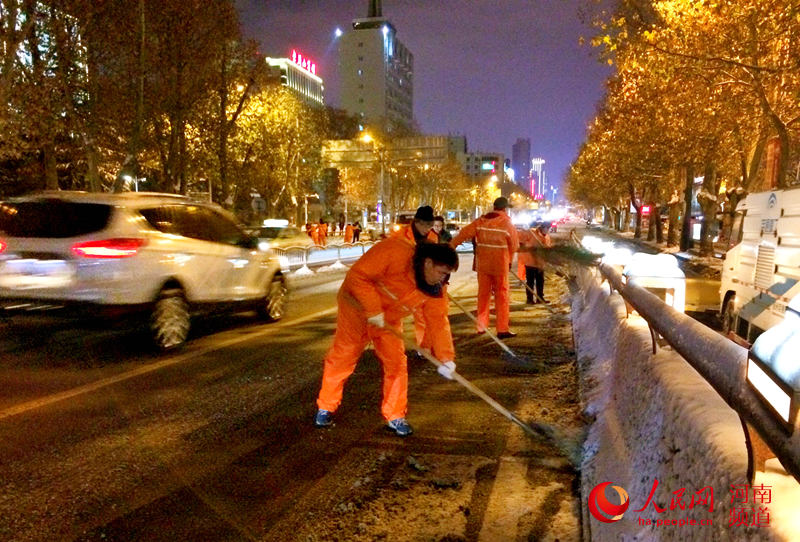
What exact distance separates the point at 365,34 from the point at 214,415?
447 ft

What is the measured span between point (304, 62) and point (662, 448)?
78217 mm

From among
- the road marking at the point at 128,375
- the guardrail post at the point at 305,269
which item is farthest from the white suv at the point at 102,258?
the guardrail post at the point at 305,269

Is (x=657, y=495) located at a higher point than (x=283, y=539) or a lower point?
higher

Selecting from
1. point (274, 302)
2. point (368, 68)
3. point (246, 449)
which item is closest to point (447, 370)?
point (246, 449)

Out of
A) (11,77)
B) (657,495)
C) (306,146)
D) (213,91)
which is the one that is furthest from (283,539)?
(306,146)

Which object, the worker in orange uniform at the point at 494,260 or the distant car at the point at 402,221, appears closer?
the distant car at the point at 402,221

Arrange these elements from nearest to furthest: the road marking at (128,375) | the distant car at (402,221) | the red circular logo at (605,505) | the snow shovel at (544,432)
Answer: the red circular logo at (605,505), the snow shovel at (544,432), the road marking at (128,375), the distant car at (402,221)

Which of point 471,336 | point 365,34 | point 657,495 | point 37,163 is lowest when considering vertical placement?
point 471,336

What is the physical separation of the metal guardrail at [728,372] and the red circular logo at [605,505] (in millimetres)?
790

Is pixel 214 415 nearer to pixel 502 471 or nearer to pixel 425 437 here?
pixel 425 437

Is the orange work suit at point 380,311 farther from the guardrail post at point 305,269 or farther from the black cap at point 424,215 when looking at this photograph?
the guardrail post at point 305,269

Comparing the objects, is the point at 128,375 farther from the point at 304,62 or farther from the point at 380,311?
the point at 304,62

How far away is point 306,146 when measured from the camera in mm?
37688

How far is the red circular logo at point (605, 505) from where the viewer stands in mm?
2892
